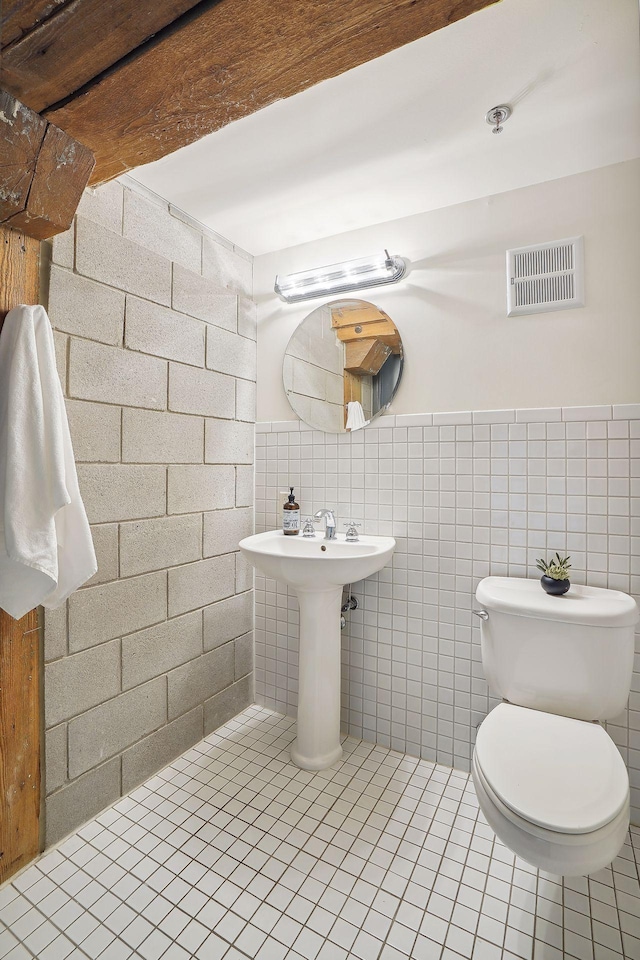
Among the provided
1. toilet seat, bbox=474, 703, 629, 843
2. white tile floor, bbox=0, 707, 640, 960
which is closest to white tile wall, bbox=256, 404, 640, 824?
white tile floor, bbox=0, 707, 640, 960

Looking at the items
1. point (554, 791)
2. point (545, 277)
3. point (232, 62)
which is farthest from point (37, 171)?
point (554, 791)

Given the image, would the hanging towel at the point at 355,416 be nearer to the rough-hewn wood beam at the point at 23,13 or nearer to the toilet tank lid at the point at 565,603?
the toilet tank lid at the point at 565,603

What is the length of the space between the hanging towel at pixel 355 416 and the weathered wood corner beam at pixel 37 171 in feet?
4.00

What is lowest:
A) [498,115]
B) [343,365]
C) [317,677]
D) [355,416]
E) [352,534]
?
[317,677]

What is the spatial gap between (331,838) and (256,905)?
1.06ft

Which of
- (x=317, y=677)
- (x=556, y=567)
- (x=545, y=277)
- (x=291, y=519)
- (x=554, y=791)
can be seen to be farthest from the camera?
(x=291, y=519)

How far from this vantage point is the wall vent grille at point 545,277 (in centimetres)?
168

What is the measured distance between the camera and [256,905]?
51.2 inches

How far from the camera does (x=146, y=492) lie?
1.78 m

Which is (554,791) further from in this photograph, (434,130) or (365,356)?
(434,130)

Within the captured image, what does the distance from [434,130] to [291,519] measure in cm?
153

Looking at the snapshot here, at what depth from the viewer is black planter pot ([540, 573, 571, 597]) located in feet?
A: 5.06

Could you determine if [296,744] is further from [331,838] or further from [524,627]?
[524,627]

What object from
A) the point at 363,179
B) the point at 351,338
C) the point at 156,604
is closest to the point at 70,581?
the point at 156,604
